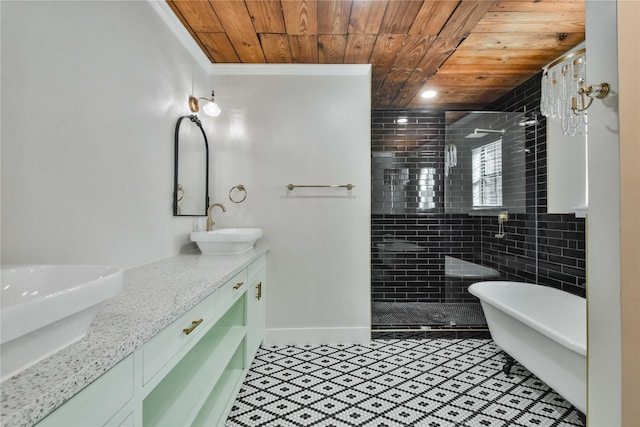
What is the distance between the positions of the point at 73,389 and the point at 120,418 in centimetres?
22

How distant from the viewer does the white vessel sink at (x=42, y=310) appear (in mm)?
545

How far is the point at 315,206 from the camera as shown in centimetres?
291

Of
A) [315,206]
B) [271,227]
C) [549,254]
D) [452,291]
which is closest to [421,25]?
[315,206]

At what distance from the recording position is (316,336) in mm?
2895

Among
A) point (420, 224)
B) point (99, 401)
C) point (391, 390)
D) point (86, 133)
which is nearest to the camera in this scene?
point (99, 401)

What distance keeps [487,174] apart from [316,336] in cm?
233

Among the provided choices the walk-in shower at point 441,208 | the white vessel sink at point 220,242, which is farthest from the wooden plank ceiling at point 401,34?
the white vessel sink at point 220,242

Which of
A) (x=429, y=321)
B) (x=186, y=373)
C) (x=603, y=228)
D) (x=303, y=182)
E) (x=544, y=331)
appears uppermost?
(x=303, y=182)

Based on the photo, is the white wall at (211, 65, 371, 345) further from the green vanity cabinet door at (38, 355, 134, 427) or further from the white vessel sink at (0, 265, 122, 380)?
the green vanity cabinet door at (38, 355, 134, 427)

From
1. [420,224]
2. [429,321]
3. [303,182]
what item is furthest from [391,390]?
[420,224]

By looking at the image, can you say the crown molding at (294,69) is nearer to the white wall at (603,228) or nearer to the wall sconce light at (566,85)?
the wall sconce light at (566,85)

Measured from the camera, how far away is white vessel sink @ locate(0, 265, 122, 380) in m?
0.54

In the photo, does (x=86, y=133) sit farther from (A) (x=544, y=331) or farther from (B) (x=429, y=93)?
(B) (x=429, y=93)

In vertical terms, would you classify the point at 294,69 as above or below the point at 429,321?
above
